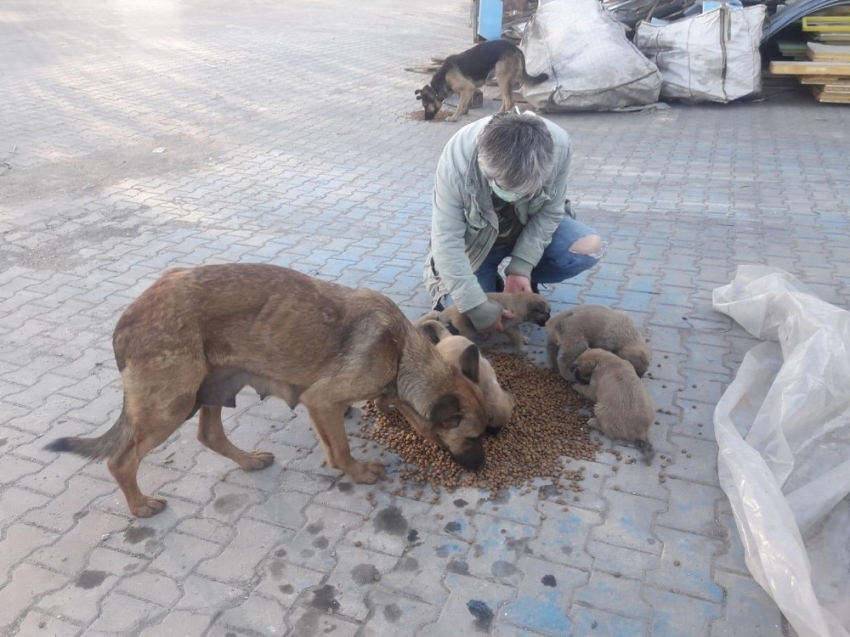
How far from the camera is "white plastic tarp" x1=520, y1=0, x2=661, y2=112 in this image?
12.1 metres

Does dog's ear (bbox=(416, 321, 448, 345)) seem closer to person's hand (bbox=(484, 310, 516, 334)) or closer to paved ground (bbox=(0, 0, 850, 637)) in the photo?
person's hand (bbox=(484, 310, 516, 334))

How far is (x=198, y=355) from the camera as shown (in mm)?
3422

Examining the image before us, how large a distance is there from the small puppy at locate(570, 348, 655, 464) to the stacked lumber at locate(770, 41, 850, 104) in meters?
10.6

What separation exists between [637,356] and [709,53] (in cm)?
973

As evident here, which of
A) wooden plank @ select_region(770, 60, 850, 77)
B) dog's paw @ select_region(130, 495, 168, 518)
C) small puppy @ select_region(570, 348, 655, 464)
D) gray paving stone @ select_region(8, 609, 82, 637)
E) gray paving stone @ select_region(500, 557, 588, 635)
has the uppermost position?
wooden plank @ select_region(770, 60, 850, 77)

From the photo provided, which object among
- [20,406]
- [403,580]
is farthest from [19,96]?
[403,580]

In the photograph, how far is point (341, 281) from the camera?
648cm

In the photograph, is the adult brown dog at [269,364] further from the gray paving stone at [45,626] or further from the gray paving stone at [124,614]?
the gray paving stone at [45,626]

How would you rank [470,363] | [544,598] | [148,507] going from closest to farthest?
[544,598] < [148,507] < [470,363]

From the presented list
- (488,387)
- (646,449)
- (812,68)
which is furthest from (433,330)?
(812,68)

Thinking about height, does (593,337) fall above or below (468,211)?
below

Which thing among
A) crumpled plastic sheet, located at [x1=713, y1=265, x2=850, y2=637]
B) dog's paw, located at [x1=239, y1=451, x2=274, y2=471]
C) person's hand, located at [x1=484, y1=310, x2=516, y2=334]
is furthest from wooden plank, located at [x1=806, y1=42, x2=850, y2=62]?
dog's paw, located at [x1=239, y1=451, x2=274, y2=471]

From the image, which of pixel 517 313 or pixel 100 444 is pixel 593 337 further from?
pixel 100 444

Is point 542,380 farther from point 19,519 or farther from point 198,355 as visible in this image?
point 19,519
